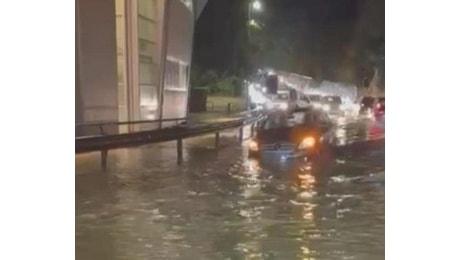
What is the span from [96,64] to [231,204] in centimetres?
63

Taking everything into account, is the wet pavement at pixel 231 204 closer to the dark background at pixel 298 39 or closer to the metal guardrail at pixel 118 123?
the metal guardrail at pixel 118 123

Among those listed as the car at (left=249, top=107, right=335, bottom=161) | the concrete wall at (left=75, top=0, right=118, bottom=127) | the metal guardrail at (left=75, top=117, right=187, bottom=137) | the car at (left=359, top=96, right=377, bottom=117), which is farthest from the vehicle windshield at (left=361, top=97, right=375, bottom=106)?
the concrete wall at (left=75, top=0, right=118, bottom=127)

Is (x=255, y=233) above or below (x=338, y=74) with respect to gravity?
below

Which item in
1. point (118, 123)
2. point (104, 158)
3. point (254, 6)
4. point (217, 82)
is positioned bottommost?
point (104, 158)

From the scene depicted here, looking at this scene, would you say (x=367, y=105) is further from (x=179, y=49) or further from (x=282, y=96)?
(x=179, y=49)

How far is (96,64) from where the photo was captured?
2.46 meters

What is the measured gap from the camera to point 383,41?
7.77 feet

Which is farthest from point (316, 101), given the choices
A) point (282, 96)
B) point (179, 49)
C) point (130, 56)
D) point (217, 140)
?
point (130, 56)

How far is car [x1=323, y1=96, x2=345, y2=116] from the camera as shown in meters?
2.40

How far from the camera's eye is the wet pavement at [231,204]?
2.37 m

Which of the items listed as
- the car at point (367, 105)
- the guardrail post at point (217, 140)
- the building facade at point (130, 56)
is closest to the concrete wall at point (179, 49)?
the building facade at point (130, 56)
